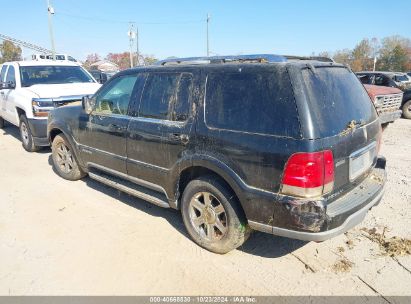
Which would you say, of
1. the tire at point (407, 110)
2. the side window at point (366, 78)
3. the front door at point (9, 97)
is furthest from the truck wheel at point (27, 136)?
the tire at point (407, 110)

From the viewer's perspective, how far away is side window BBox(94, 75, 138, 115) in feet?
13.7

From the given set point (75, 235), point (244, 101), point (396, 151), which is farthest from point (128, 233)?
point (396, 151)

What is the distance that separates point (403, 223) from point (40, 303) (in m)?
3.97

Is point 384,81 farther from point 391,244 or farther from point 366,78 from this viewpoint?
point 391,244

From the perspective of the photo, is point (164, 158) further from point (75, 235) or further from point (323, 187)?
point (323, 187)

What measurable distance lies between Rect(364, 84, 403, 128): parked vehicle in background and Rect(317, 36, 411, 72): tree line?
5200cm

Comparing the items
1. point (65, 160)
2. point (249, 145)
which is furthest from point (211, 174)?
point (65, 160)

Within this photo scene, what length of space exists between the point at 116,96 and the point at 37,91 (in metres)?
3.67

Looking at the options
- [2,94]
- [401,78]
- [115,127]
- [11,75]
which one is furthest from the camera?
[401,78]

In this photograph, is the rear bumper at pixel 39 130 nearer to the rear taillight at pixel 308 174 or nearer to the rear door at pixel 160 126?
the rear door at pixel 160 126

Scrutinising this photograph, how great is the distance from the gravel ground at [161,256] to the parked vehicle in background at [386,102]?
189 inches

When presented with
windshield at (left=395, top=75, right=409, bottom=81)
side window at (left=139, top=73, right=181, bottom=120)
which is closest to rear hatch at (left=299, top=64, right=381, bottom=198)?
side window at (left=139, top=73, right=181, bottom=120)

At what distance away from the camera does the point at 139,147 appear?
3941mm

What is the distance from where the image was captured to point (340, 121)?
2908 mm
